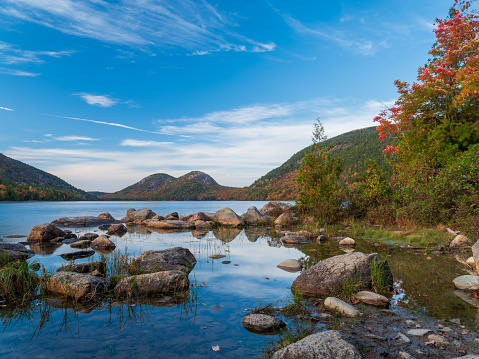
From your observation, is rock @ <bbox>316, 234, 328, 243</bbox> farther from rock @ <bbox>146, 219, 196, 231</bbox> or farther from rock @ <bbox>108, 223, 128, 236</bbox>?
rock @ <bbox>108, 223, 128, 236</bbox>

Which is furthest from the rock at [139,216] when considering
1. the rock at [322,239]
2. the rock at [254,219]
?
the rock at [322,239]

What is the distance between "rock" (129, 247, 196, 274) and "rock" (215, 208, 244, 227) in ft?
42.6

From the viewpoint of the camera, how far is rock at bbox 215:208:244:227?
74.6 ft

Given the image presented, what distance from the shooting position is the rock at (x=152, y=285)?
21.4 ft

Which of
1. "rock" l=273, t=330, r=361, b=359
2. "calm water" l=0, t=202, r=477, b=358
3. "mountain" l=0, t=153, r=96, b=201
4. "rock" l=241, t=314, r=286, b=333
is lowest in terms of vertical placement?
"calm water" l=0, t=202, r=477, b=358

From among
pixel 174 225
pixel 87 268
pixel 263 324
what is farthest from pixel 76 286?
pixel 174 225

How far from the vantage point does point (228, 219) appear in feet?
76.1

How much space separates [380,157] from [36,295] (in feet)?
283

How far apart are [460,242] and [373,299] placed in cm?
767

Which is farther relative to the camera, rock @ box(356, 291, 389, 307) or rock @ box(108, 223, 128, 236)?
rock @ box(108, 223, 128, 236)

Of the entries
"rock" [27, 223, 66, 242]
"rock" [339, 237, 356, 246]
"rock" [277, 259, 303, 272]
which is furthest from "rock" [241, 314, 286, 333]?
"rock" [27, 223, 66, 242]

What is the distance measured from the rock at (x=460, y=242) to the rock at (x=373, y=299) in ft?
23.7

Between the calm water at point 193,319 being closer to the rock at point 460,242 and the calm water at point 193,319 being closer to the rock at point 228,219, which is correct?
the rock at point 460,242

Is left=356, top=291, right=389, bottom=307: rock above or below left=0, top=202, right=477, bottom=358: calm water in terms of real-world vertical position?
above
